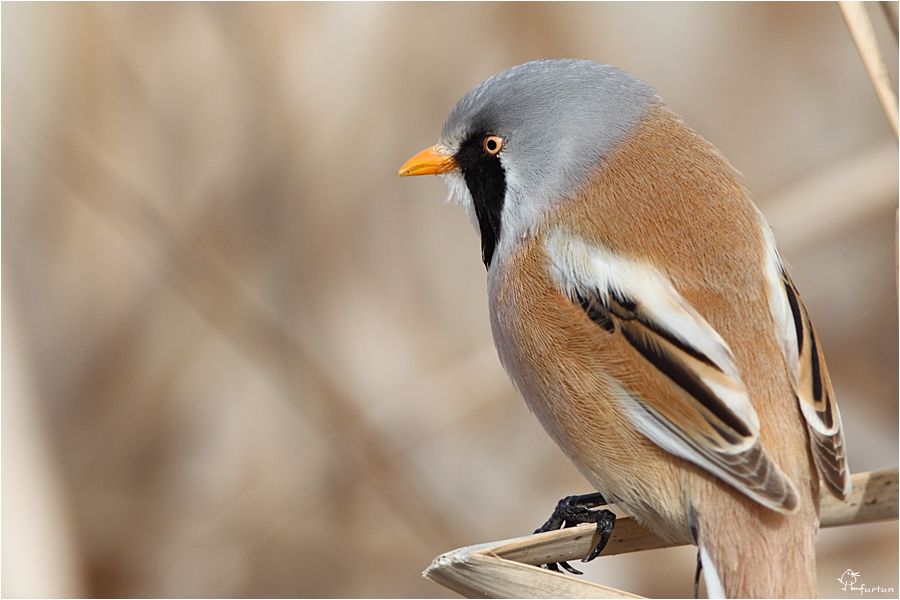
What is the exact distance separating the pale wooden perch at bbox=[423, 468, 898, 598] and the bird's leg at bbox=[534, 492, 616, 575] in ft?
0.54

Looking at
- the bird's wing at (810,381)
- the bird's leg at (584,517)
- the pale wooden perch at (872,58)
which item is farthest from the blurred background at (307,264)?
the pale wooden perch at (872,58)

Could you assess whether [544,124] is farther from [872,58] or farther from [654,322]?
[872,58]

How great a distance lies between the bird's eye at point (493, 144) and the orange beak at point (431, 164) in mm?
115

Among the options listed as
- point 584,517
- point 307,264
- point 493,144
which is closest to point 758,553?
point 584,517

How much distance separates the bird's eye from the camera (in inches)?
69.3

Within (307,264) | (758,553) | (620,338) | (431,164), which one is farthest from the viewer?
(307,264)

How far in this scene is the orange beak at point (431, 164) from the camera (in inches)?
73.0

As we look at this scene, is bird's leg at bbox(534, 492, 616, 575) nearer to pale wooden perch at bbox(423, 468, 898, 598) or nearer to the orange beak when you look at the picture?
pale wooden perch at bbox(423, 468, 898, 598)

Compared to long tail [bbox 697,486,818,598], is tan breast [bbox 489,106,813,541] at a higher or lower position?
higher

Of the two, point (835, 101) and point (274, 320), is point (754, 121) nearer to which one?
point (835, 101)

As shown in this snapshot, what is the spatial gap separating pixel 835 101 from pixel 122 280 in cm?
316

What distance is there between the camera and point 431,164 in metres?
1.87

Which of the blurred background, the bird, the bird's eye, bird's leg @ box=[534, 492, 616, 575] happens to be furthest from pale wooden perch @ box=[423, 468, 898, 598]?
the blurred background

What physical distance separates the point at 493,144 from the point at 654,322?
1.83ft
